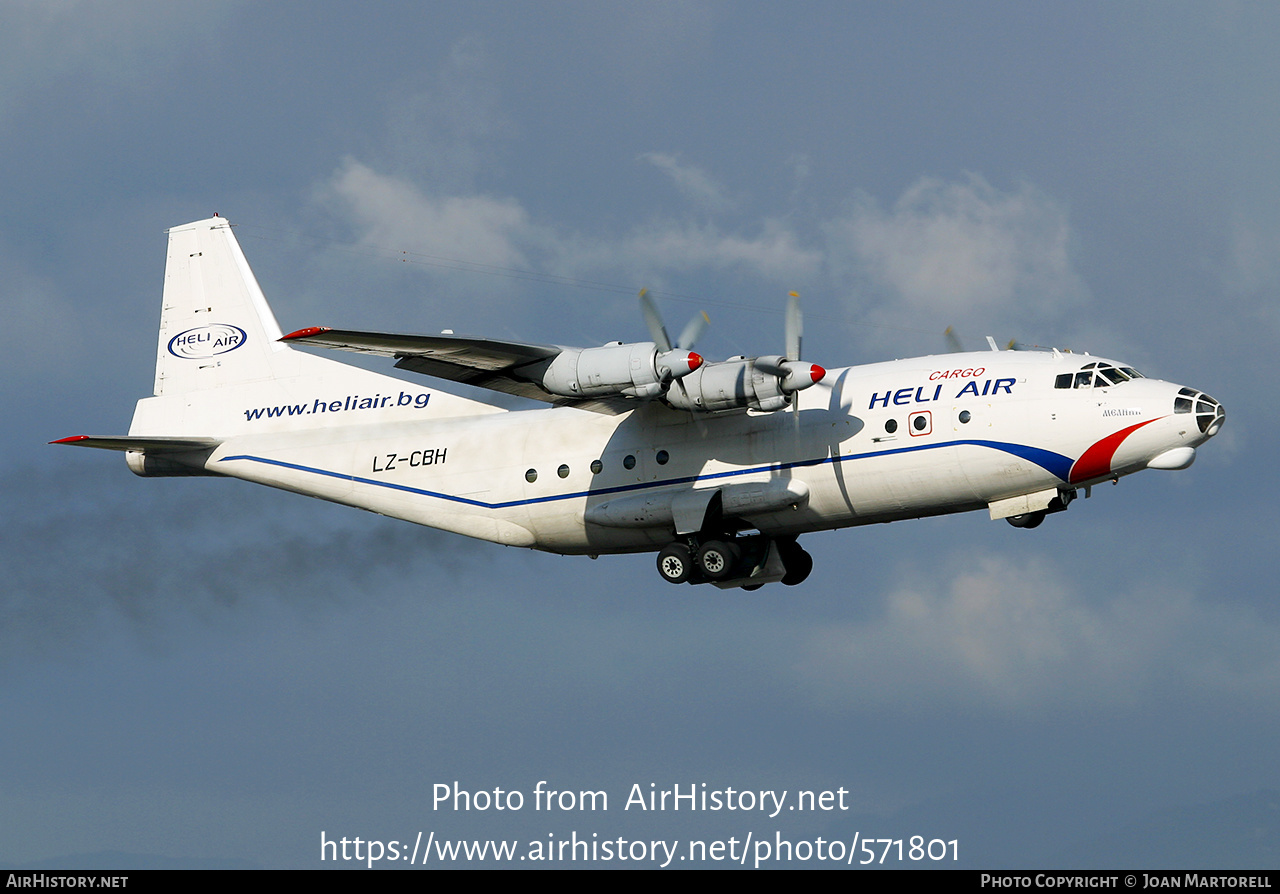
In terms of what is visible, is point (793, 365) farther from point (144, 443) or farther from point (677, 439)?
point (144, 443)

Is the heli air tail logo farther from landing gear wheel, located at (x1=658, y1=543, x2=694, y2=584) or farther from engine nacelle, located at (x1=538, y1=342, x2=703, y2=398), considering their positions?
landing gear wheel, located at (x1=658, y1=543, x2=694, y2=584)

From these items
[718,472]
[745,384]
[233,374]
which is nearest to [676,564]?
[718,472]

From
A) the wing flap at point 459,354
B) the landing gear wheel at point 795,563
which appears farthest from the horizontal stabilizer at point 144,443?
the landing gear wheel at point 795,563

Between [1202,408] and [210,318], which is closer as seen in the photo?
[1202,408]

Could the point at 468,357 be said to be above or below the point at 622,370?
above

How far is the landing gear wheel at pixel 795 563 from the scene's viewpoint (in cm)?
2548

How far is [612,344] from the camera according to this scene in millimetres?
22891

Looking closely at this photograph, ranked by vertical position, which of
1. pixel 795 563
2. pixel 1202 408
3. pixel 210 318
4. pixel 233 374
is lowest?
pixel 795 563

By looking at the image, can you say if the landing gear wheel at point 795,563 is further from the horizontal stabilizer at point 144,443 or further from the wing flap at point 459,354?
the horizontal stabilizer at point 144,443

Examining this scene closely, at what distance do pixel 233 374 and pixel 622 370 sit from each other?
9965 millimetres

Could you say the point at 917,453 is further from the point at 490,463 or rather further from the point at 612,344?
the point at 490,463

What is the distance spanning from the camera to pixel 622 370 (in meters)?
22.3

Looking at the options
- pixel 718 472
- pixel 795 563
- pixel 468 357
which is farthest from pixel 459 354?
pixel 795 563

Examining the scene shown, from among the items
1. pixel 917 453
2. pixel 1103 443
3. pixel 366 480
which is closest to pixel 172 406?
pixel 366 480
